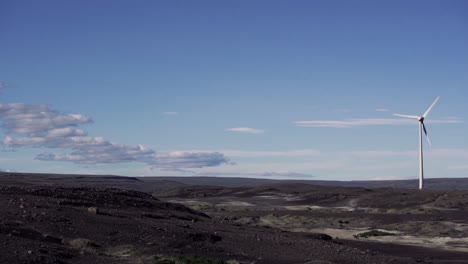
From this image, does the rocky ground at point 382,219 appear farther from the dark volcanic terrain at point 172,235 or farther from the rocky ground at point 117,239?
the rocky ground at point 117,239

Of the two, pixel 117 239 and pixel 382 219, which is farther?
pixel 382 219

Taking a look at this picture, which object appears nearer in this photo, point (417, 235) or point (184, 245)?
point (184, 245)

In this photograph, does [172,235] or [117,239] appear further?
[172,235]

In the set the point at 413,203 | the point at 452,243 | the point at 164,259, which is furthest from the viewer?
the point at 413,203

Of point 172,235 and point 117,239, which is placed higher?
point 172,235

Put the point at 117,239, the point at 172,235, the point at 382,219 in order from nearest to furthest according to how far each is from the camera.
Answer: the point at 117,239, the point at 172,235, the point at 382,219

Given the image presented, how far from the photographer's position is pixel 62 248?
2480cm

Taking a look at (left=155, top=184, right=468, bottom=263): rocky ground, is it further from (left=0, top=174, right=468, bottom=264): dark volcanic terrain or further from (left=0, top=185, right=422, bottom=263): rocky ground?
(left=0, top=185, right=422, bottom=263): rocky ground

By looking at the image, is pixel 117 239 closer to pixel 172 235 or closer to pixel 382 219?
pixel 172 235

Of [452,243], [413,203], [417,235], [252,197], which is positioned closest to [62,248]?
[452,243]

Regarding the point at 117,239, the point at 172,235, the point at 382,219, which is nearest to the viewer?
the point at 117,239

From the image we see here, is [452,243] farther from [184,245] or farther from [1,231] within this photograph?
[1,231]

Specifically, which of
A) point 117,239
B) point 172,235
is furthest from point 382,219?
point 117,239

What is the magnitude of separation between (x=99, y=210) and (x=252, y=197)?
6683 centimetres
